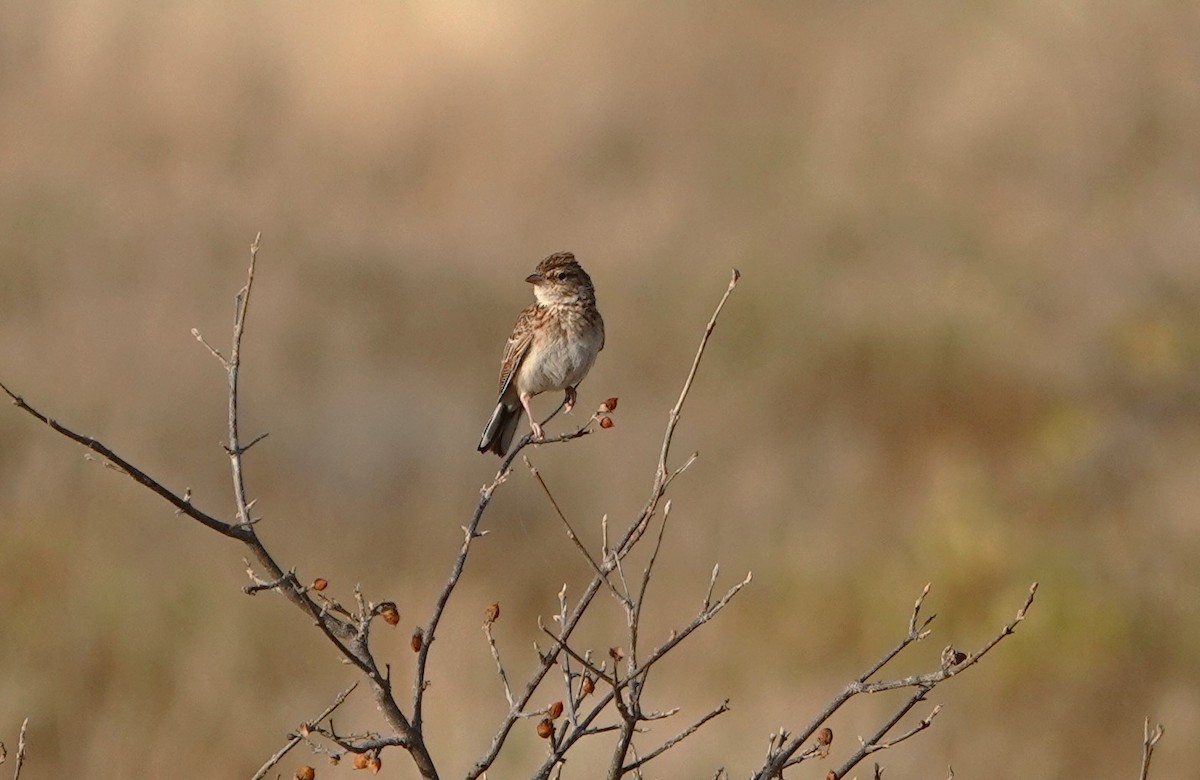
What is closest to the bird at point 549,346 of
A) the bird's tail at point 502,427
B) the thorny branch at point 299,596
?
the bird's tail at point 502,427

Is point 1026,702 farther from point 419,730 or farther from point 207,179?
point 207,179

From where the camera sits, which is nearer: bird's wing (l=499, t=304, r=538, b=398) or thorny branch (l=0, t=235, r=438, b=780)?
thorny branch (l=0, t=235, r=438, b=780)

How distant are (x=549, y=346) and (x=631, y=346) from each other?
10.0 m

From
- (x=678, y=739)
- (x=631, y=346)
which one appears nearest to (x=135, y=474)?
(x=678, y=739)

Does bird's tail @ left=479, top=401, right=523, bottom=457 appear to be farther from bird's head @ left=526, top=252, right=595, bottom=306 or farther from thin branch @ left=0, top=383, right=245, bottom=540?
thin branch @ left=0, top=383, right=245, bottom=540

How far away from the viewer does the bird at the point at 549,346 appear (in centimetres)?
561

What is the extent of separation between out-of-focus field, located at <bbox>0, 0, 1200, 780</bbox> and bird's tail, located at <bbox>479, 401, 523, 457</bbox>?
10.2 feet

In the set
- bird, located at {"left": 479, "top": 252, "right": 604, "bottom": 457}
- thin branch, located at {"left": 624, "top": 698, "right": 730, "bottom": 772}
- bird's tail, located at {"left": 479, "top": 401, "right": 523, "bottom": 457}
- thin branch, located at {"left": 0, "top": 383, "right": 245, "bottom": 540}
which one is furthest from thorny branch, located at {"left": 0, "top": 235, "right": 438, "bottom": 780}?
bird's tail, located at {"left": 479, "top": 401, "right": 523, "bottom": 457}

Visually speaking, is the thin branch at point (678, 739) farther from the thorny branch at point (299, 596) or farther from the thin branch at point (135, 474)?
the thin branch at point (135, 474)

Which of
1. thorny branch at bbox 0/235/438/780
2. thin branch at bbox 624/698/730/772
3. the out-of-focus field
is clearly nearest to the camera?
thorny branch at bbox 0/235/438/780

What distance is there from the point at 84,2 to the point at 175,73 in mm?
1586

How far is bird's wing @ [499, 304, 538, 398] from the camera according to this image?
570 centimetres

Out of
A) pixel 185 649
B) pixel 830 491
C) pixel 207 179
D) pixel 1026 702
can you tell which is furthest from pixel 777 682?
pixel 207 179

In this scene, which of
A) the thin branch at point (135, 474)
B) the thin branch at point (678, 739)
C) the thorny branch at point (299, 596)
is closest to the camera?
the thin branch at point (135, 474)
